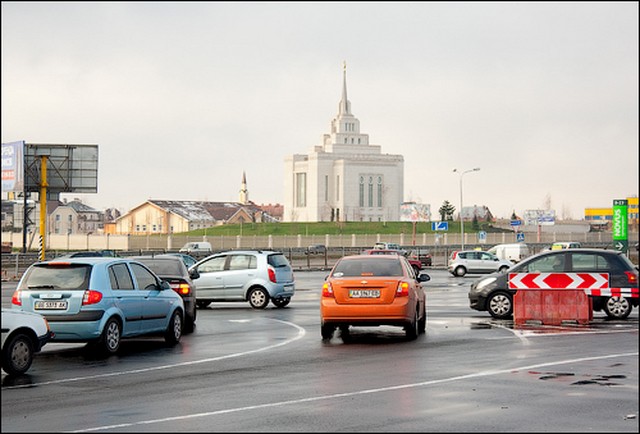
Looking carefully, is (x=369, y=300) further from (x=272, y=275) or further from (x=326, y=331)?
(x=272, y=275)

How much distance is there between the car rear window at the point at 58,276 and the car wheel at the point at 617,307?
41.4 ft

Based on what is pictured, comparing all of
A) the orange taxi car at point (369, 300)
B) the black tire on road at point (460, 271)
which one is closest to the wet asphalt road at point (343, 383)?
the orange taxi car at point (369, 300)

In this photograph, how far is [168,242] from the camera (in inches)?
3851

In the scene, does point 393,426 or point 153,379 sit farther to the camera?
point 153,379

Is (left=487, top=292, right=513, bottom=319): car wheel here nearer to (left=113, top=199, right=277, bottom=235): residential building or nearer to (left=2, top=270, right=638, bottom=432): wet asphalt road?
(left=2, top=270, right=638, bottom=432): wet asphalt road

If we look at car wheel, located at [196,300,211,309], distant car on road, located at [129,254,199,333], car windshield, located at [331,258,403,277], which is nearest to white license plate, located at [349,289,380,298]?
car windshield, located at [331,258,403,277]

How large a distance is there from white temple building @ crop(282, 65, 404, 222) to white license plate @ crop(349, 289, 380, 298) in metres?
155

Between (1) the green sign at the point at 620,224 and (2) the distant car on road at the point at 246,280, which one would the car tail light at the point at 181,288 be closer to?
(2) the distant car on road at the point at 246,280

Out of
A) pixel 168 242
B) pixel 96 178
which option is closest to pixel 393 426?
pixel 96 178

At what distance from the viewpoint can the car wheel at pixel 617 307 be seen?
73.6 feet

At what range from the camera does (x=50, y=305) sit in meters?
15.5

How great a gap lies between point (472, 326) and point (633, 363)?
7.16 metres

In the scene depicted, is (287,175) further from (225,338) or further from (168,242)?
(225,338)

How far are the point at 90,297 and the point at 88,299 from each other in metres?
0.05
